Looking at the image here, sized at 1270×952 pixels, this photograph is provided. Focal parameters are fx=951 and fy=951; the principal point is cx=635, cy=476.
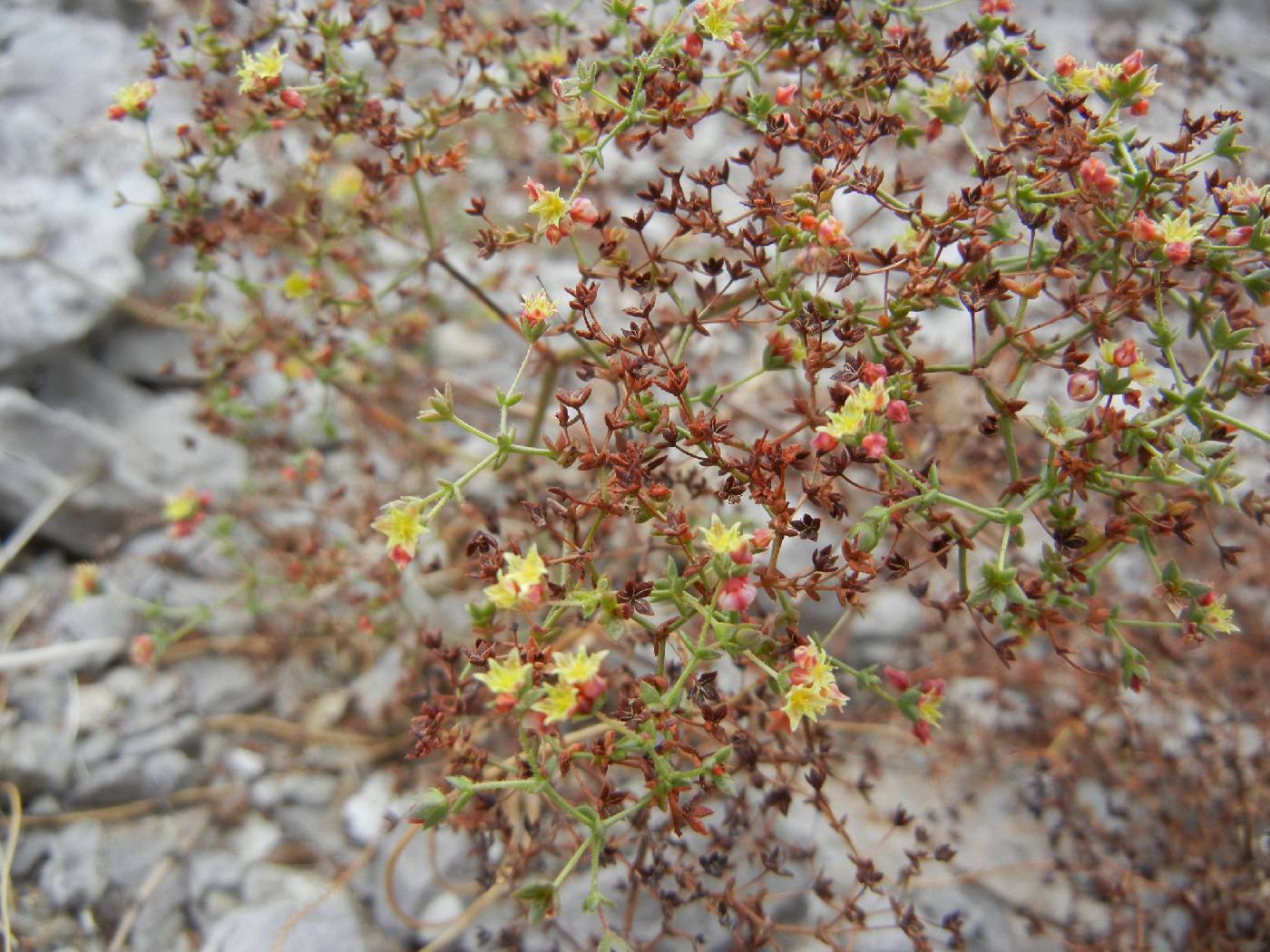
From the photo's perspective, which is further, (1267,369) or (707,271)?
(707,271)

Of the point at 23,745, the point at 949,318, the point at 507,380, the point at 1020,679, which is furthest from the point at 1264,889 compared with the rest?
the point at 23,745

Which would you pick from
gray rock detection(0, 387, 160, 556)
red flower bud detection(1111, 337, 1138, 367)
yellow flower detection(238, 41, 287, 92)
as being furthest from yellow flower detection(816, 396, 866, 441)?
gray rock detection(0, 387, 160, 556)

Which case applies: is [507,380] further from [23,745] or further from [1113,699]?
[1113,699]

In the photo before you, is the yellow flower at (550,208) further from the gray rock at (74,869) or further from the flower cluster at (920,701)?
the gray rock at (74,869)

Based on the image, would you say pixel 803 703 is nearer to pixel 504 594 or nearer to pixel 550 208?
pixel 504 594

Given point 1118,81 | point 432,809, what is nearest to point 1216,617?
point 1118,81

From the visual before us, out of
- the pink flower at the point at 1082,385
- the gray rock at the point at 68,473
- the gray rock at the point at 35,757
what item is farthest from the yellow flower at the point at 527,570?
the gray rock at the point at 68,473
